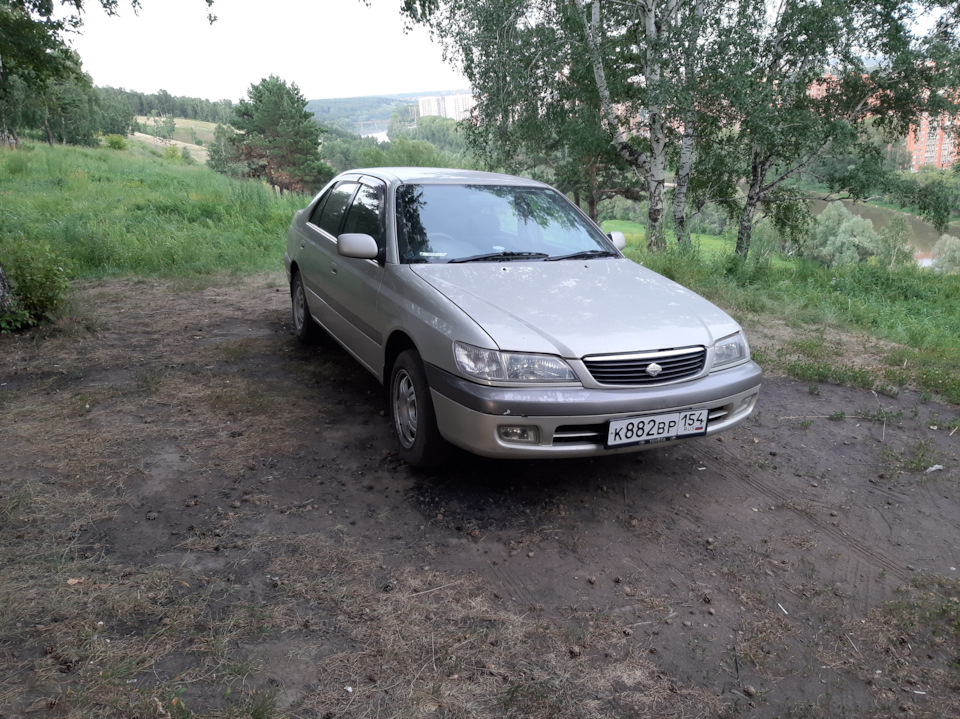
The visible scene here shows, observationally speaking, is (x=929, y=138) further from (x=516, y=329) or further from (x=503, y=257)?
(x=516, y=329)

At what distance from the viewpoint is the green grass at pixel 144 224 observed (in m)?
9.84

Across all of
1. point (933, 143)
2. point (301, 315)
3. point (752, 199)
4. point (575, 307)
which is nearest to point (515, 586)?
point (575, 307)

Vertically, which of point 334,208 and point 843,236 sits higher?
point 334,208

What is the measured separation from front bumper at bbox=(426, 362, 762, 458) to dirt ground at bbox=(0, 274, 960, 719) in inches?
16.0

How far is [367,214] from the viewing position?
4.64 meters

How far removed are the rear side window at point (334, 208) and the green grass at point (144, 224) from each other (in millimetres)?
3354

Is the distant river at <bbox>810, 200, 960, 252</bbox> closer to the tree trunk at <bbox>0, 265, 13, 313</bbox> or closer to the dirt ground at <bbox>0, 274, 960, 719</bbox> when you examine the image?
the dirt ground at <bbox>0, 274, 960, 719</bbox>

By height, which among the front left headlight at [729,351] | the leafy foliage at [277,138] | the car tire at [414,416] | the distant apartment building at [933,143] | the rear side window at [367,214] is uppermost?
the leafy foliage at [277,138]

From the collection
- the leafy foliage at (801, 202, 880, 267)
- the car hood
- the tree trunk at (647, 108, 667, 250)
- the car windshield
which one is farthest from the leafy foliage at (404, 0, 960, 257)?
the leafy foliage at (801, 202, 880, 267)

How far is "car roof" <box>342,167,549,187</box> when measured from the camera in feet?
15.1

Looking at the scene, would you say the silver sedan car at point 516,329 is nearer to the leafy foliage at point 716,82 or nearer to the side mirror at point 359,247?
the side mirror at point 359,247

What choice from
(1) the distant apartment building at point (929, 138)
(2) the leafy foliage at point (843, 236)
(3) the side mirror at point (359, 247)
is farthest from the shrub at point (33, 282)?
(2) the leafy foliage at point (843, 236)

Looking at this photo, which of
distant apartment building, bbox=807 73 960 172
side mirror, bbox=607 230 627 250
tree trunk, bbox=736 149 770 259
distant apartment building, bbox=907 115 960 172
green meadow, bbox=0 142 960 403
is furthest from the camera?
tree trunk, bbox=736 149 770 259

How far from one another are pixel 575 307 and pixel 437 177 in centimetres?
176
